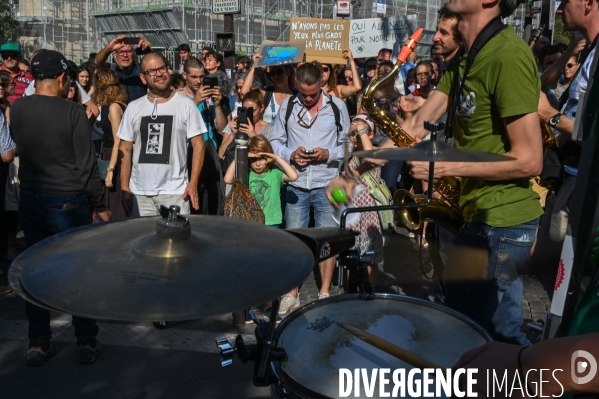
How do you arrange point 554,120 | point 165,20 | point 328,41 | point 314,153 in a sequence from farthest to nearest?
1. point 165,20
2. point 328,41
3. point 314,153
4. point 554,120

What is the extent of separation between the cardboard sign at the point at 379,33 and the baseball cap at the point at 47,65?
6982 mm

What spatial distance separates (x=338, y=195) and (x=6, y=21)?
2930 centimetres

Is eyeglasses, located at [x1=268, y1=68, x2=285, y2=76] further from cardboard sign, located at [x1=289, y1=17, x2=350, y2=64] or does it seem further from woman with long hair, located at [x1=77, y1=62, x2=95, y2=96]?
woman with long hair, located at [x1=77, y1=62, x2=95, y2=96]

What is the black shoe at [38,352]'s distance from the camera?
3.75 meters

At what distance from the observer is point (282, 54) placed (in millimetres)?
6426

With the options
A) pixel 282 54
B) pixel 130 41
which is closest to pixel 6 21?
pixel 130 41

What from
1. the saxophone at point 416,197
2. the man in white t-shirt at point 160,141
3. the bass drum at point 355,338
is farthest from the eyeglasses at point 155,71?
the bass drum at point 355,338

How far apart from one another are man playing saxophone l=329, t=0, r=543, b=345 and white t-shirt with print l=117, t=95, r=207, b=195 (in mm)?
2335

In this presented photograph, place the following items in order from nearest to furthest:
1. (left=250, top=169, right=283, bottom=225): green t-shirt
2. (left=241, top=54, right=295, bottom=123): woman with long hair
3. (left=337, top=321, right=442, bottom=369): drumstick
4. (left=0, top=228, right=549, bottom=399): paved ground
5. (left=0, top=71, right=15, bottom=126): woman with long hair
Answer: (left=337, top=321, right=442, bottom=369): drumstick → (left=0, top=228, right=549, bottom=399): paved ground → (left=250, top=169, right=283, bottom=225): green t-shirt → (left=241, top=54, right=295, bottom=123): woman with long hair → (left=0, top=71, right=15, bottom=126): woman with long hair

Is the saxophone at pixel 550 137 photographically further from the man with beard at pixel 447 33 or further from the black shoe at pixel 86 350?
the black shoe at pixel 86 350

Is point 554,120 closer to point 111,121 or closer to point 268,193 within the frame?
point 268,193

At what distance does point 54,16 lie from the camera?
27984 mm

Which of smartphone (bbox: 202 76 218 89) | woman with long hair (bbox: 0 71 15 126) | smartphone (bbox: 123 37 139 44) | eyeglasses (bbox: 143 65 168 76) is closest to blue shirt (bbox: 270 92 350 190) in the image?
eyeglasses (bbox: 143 65 168 76)

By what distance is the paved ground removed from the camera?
3.42m
